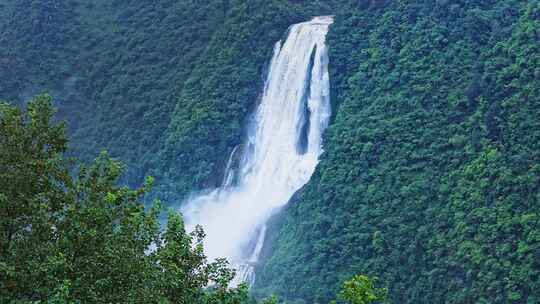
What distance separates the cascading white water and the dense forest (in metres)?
0.79

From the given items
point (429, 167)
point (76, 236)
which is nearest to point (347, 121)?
point (429, 167)

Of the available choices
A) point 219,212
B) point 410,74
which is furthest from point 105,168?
point 219,212

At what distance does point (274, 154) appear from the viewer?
42.2 metres

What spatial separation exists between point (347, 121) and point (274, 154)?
13.3 feet

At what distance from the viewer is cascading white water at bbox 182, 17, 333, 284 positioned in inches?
1602

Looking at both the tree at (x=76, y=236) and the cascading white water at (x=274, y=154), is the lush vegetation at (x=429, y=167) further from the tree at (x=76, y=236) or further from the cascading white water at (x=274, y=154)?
the tree at (x=76, y=236)

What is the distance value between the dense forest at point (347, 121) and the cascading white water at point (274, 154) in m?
0.79

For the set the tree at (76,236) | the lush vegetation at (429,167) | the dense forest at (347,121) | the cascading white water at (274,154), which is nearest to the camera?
the tree at (76,236)

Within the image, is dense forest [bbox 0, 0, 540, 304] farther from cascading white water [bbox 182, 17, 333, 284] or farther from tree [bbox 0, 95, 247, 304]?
cascading white water [bbox 182, 17, 333, 284]

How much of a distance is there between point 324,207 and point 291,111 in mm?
6701

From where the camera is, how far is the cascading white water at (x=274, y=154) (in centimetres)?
4069

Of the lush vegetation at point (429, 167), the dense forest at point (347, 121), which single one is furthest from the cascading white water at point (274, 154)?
the lush vegetation at point (429, 167)

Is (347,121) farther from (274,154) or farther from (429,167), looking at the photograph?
(429,167)

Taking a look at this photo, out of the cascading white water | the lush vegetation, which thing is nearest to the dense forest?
the lush vegetation
